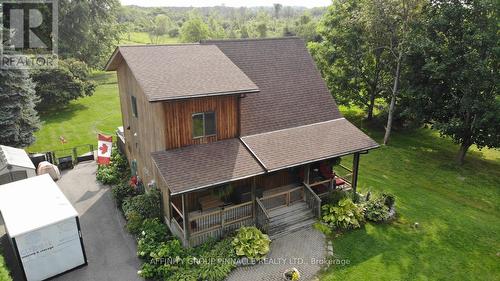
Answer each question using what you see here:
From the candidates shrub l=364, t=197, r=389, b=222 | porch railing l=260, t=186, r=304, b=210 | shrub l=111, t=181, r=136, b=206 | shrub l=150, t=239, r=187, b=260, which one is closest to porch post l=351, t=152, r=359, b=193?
shrub l=364, t=197, r=389, b=222

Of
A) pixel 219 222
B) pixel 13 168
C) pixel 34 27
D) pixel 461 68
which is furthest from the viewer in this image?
pixel 34 27

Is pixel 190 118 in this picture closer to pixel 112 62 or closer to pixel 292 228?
pixel 112 62

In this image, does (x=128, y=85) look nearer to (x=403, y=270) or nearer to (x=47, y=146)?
(x=47, y=146)

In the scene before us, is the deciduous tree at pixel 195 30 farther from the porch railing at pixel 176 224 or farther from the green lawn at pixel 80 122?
the porch railing at pixel 176 224

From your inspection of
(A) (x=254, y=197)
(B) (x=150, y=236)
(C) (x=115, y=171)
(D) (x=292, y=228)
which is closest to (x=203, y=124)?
(A) (x=254, y=197)

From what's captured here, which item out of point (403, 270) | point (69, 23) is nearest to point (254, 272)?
point (403, 270)

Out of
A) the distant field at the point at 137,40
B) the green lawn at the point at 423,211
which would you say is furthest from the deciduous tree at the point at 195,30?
the green lawn at the point at 423,211
